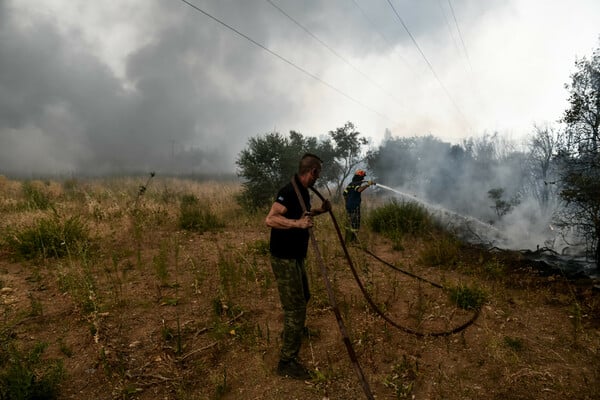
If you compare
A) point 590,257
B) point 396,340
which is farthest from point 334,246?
point 590,257

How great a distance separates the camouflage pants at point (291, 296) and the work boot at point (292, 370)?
138 millimetres

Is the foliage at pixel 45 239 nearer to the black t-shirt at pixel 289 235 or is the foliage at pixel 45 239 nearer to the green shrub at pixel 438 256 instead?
the black t-shirt at pixel 289 235

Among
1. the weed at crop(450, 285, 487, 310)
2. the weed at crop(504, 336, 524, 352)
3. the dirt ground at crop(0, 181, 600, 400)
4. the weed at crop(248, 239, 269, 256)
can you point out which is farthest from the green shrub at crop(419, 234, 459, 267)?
the weed at crop(248, 239, 269, 256)

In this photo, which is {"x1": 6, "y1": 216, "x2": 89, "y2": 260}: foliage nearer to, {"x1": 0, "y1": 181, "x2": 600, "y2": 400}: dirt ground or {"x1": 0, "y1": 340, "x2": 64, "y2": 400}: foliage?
{"x1": 0, "y1": 181, "x2": 600, "y2": 400}: dirt ground

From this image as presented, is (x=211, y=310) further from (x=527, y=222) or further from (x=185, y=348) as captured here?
(x=527, y=222)

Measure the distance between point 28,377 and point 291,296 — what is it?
2.47 m

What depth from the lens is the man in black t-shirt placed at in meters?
3.20

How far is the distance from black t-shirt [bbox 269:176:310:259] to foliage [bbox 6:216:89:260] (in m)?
5.12

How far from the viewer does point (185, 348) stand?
3.85 meters

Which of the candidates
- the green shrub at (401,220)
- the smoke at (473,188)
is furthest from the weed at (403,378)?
the smoke at (473,188)

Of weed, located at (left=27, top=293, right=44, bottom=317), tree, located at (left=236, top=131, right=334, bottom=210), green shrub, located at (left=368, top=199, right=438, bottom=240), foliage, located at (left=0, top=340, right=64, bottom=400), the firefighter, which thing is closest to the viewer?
foliage, located at (left=0, top=340, right=64, bottom=400)

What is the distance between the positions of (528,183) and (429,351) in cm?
3294

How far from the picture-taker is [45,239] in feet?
21.4

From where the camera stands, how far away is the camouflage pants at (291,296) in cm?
324
